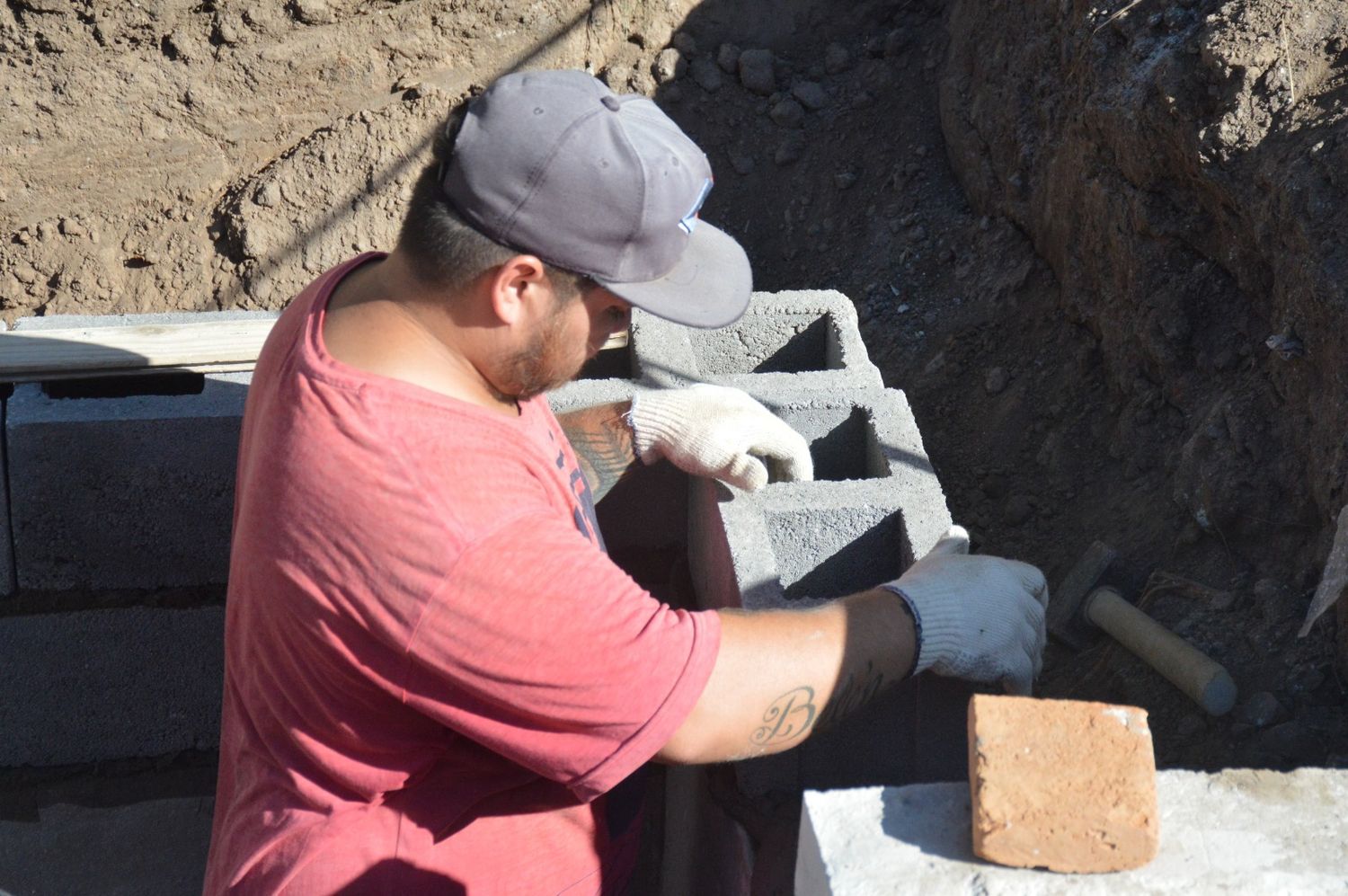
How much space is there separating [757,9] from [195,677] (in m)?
4.53

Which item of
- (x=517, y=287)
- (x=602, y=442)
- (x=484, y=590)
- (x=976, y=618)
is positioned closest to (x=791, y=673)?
(x=976, y=618)

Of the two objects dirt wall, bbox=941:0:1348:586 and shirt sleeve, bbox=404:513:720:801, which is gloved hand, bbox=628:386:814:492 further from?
dirt wall, bbox=941:0:1348:586

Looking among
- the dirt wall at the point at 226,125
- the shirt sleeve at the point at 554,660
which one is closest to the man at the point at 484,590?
the shirt sleeve at the point at 554,660

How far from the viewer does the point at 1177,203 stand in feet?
12.8

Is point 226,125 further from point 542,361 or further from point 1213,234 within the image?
point 542,361

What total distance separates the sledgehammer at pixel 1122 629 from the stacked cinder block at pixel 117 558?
2430mm

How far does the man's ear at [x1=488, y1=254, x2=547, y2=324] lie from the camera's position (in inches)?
73.0

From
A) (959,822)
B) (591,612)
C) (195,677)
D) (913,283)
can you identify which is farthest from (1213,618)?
(195,677)

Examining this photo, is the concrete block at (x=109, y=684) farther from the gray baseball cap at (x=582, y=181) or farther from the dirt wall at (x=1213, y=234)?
the dirt wall at (x=1213, y=234)

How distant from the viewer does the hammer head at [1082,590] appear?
3.45m

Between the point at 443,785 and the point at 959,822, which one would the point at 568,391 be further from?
the point at 959,822

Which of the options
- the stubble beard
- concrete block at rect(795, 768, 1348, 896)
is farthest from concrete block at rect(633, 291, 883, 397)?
concrete block at rect(795, 768, 1348, 896)

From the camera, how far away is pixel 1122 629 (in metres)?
3.23

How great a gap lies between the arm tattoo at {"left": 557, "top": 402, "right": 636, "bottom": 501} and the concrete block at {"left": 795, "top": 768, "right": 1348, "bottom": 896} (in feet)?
4.29
